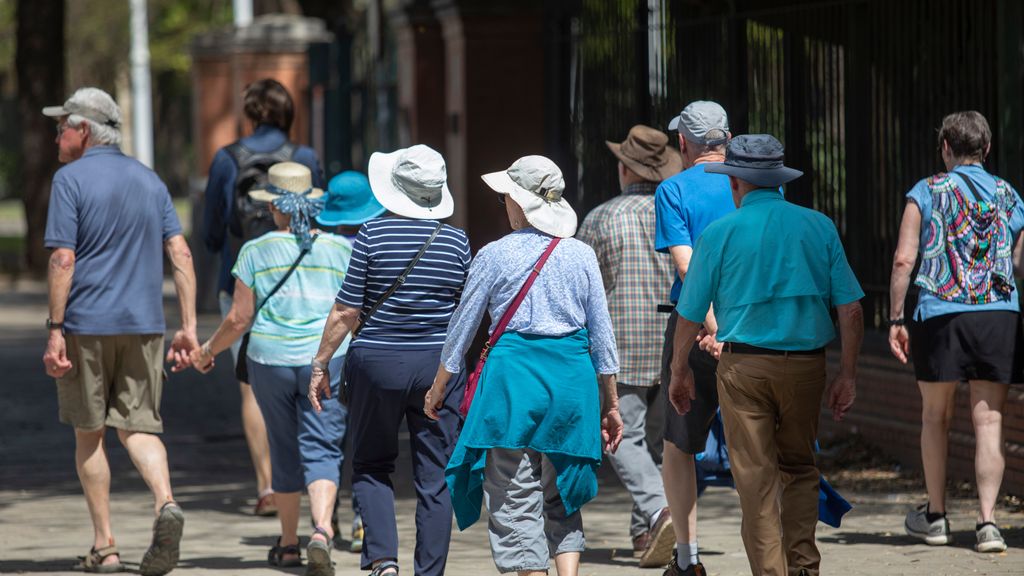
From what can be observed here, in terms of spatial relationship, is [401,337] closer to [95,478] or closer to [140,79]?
[95,478]

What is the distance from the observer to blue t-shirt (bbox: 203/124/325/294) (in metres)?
8.71

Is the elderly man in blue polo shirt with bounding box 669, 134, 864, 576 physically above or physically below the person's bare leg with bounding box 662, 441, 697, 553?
→ above

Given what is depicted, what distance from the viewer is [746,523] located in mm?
5918

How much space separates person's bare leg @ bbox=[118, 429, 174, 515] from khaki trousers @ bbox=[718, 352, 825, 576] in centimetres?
257

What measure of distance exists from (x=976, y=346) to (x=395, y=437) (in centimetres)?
257

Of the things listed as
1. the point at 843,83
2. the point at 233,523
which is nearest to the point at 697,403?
the point at 233,523

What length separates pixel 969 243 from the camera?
7148 mm

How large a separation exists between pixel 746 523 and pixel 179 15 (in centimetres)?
4666

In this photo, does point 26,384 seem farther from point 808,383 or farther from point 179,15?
point 179,15

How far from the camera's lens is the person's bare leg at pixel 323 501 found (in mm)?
6930

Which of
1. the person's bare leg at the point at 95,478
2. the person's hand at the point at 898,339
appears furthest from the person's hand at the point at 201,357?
the person's hand at the point at 898,339

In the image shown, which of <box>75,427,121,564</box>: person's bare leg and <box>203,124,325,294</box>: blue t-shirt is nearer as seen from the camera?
<box>75,427,121,564</box>: person's bare leg

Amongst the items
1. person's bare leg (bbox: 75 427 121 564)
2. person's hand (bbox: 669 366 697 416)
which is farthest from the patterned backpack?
person's bare leg (bbox: 75 427 121 564)

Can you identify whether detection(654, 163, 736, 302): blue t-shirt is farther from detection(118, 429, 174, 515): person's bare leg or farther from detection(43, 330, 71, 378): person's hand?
detection(43, 330, 71, 378): person's hand
